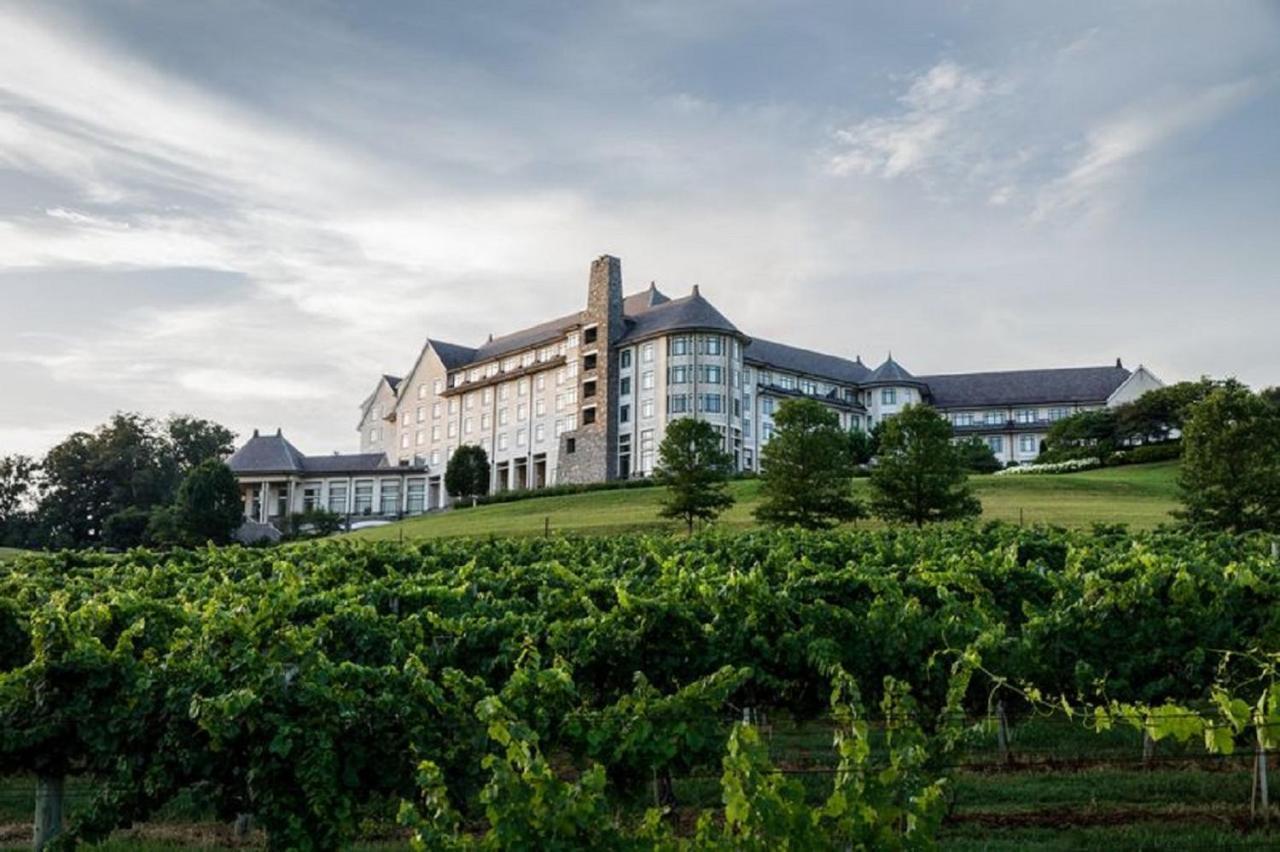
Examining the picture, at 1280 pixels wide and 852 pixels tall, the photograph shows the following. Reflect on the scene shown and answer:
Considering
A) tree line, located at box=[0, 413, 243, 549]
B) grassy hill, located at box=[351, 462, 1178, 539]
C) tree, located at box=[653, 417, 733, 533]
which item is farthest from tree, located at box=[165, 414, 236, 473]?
tree, located at box=[653, 417, 733, 533]

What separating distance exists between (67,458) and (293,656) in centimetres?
10023

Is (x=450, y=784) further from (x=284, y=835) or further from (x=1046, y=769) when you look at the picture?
(x=1046, y=769)

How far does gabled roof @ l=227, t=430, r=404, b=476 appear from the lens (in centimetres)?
9756

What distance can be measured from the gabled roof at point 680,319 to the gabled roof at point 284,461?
26855 millimetres

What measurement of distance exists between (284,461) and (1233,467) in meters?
75.8

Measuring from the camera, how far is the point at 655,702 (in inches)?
374

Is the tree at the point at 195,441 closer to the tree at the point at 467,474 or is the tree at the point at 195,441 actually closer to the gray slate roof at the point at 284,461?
the gray slate roof at the point at 284,461

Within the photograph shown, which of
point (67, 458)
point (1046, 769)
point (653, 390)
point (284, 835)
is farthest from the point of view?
point (67, 458)

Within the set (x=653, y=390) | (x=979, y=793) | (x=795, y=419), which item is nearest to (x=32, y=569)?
(x=979, y=793)

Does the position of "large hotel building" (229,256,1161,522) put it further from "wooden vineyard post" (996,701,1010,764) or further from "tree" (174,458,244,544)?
"wooden vineyard post" (996,701,1010,764)

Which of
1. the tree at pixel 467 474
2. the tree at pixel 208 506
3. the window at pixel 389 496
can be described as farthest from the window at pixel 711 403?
the tree at pixel 208 506

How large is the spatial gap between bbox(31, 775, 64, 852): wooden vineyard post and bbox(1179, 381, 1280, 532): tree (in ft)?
126

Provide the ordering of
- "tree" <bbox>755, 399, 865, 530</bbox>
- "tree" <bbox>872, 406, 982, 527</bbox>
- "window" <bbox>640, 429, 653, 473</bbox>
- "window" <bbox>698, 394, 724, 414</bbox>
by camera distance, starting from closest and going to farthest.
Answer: "tree" <bbox>872, 406, 982, 527</bbox>, "tree" <bbox>755, 399, 865, 530</bbox>, "window" <bbox>698, 394, 724, 414</bbox>, "window" <bbox>640, 429, 653, 473</bbox>

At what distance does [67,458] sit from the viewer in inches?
3907
